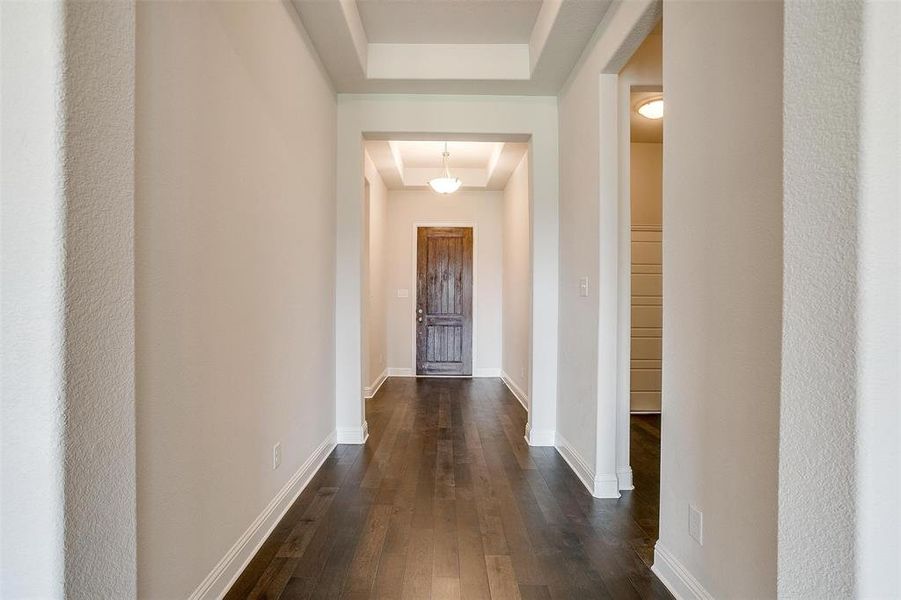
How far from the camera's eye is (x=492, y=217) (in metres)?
6.50

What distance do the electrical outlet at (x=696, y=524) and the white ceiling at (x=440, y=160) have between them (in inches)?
139

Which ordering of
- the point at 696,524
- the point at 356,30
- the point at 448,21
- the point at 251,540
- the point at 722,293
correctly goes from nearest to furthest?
the point at 722,293, the point at 696,524, the point at 251,540, the point at 356,30, the point at 448,21

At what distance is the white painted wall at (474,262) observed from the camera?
6457 mm

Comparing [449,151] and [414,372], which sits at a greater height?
[449,151]

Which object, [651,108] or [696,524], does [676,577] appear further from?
[651,108]

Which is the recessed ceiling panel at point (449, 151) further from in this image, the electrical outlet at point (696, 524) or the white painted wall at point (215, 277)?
the electrical outlet at point (696, 524)

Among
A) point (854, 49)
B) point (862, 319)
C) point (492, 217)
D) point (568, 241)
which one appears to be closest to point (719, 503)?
point (862, 319)

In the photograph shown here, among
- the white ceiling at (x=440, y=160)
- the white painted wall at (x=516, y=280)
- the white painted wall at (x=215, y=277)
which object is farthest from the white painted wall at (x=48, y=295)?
the white painted wall at (x=516, y=280)

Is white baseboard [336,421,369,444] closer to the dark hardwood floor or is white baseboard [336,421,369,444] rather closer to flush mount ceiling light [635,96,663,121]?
the dark hardwood floor

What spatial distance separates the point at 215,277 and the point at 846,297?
1.77 m

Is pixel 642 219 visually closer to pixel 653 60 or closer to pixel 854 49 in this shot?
pixel 653 60

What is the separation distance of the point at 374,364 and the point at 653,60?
13.6 feet

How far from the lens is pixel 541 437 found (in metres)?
3.48

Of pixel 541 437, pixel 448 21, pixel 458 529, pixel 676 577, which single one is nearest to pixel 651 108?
pixel 448 21
